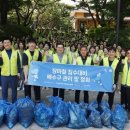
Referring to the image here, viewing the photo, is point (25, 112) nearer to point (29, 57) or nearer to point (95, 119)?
point (95, 119)

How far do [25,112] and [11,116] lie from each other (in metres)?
0.30

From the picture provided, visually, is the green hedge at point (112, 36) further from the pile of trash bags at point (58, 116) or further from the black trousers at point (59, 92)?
the pile of trash bags at point (58, 116)

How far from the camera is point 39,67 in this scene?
8.47 metres

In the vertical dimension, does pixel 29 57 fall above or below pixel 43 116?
above

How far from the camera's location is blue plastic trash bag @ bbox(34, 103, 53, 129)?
7488mm

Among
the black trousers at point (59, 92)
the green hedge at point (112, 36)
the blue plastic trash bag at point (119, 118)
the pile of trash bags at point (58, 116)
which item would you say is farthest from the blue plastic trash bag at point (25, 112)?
the green hedge at point (112, 36)

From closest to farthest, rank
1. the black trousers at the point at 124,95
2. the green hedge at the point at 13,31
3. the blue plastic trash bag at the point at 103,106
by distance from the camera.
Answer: the blue plastic trash bag at the point at 103,106, the black trousers at the point at 124,95, the green hedge at the point at 13,31

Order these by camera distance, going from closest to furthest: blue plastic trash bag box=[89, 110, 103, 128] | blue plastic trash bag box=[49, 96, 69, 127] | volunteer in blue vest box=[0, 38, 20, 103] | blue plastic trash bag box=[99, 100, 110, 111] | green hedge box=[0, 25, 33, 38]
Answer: blue plastic trash bag box=[49, 96, 69, 127], blue plastic trash bag box=[89, 110, 103, 128], blue plastic trash bag box=[99, 100, 110, 111], volunteer in blue vest box=[0, 38, 20, 103], green hedge box=[0, 25, 33, 38]

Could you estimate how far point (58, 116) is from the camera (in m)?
7.45

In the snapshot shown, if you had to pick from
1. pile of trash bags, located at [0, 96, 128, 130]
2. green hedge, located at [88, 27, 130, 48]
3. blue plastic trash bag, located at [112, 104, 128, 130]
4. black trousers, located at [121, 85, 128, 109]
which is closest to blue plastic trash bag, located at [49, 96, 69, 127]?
pile of trash bags, located at [0, 96, 128, 130]

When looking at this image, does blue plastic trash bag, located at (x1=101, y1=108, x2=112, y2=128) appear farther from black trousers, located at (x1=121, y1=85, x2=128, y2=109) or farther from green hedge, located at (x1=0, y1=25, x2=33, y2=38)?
green hedge, located at (x1=0, y1=25, x2=33, y2=38)

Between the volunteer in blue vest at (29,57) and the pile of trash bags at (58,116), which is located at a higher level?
the volunteer in blue vest at (29,57)

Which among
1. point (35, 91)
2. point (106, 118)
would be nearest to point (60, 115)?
point (106, 118)

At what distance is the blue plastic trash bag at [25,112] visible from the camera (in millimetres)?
7492
